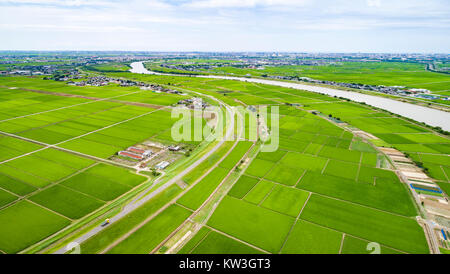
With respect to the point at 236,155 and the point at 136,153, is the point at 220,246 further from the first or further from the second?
the point at 136,153

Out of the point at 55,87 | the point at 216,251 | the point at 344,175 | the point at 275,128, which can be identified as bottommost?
the point at 216,251

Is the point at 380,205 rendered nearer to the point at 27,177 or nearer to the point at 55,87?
the point at 27,177

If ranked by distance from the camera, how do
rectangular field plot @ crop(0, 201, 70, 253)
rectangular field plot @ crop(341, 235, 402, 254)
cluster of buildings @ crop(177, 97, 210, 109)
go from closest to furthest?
rectangular field plot @ crop(341, 235, 402, 254) < rectangular field plot @ crop(0, 201, 70, 253) < cluster of buildings @ crop(177, 97, 210, 109)

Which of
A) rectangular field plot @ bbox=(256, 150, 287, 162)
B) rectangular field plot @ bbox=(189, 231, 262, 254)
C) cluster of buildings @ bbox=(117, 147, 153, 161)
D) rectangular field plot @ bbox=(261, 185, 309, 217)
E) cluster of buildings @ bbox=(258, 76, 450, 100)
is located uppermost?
cluster of buildings @ bbox=(258, 76, 450, 100)

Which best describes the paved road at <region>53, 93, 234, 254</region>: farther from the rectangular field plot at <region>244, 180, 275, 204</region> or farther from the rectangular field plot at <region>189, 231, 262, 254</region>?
the rectangular field plot at <region>244, 180, 275, 204</region>

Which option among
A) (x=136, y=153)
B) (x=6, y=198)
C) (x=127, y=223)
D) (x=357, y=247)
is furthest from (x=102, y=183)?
(x=357, y=247)

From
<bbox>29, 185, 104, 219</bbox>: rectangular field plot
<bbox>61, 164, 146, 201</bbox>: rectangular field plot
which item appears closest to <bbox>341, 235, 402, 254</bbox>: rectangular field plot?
<bbox>61, 164, 146, 201</bbox>: rectangular field plot

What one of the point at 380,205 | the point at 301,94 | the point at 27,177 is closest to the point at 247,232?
the point at 380,205

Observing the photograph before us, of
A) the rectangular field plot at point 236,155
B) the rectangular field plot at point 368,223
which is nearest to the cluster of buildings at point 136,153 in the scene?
the rectangular field plot at point 236,155
